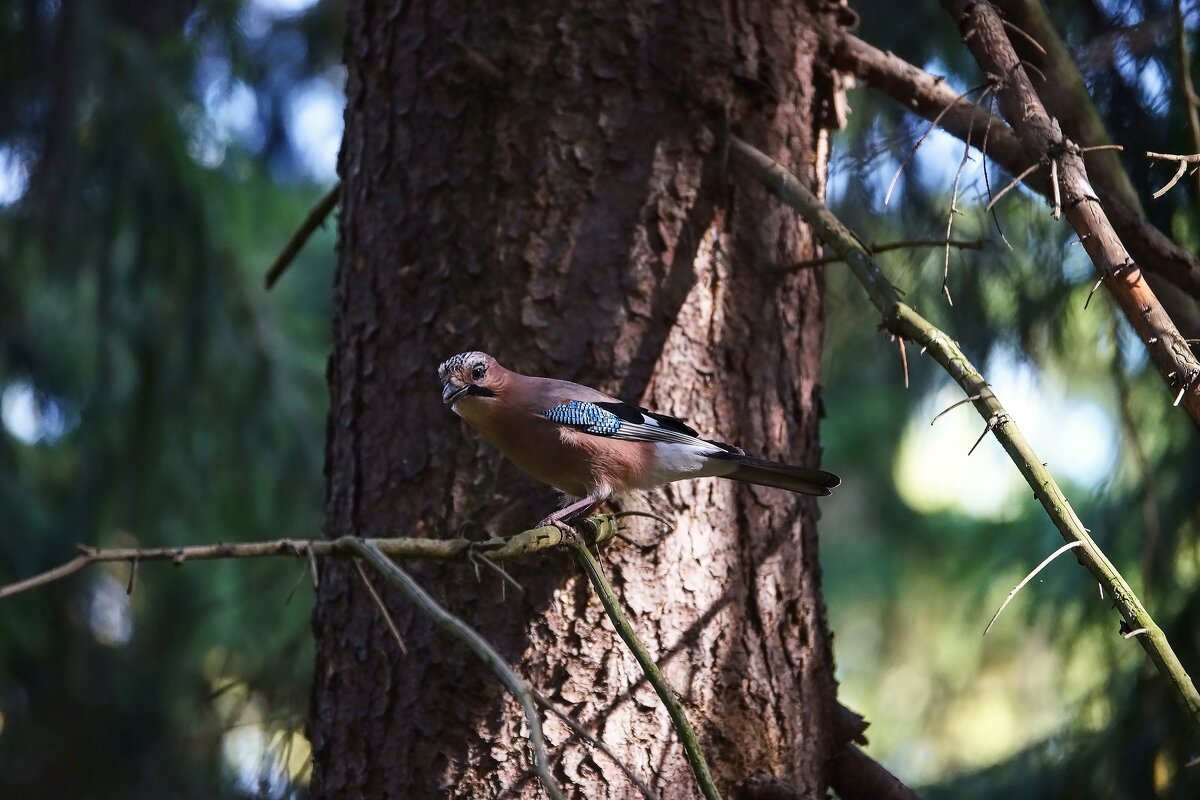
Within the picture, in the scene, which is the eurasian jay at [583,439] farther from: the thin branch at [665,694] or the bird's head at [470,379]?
the thin branch at [665,694]

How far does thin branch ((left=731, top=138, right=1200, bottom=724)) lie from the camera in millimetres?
2129

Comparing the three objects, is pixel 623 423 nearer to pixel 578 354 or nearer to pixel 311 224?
pixel 578 354

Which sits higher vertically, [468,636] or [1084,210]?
[1084,210]

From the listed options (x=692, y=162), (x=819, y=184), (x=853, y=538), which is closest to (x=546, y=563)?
(x=692, y=162)

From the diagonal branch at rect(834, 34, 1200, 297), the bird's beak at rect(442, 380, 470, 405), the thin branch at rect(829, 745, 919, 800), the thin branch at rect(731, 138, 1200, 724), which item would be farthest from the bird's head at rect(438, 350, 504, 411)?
the thin branch at rect(829, 745, 919, 800)

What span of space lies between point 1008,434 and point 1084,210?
52cm

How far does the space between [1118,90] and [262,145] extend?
6721 mm

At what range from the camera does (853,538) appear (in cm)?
1175

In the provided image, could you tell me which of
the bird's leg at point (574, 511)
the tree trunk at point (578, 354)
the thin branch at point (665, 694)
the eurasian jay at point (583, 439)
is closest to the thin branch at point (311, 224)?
the tree trunk at point (578, 354)

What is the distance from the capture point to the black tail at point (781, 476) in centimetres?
298

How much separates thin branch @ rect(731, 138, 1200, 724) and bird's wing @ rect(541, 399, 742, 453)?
61 cm

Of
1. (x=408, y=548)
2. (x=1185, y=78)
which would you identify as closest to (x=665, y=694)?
(x=408, y=548)

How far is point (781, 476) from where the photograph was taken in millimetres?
3053

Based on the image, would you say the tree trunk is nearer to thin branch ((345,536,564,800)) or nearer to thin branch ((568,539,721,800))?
thin branch ((568,539,721,800))
